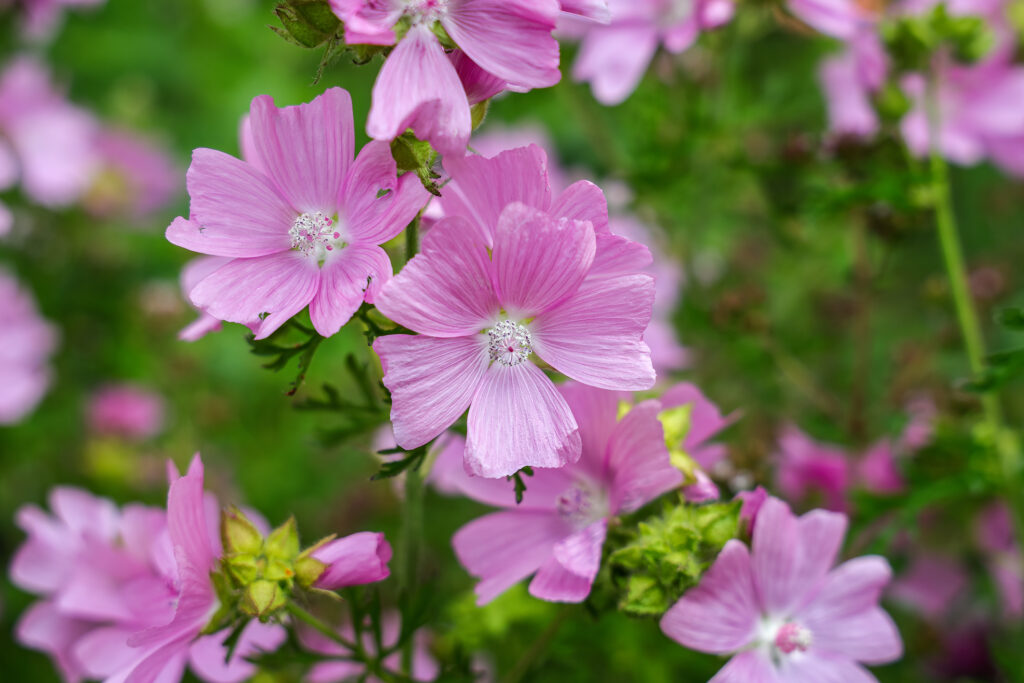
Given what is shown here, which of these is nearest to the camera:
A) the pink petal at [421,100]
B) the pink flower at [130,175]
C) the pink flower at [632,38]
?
the pink petal at [421,100]

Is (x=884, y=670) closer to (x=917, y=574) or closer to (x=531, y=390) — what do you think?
(x=917, y=574)

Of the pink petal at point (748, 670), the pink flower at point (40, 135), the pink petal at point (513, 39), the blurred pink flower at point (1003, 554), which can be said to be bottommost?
the pink flower at point (40, 135)

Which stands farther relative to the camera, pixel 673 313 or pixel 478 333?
pixel 673 313

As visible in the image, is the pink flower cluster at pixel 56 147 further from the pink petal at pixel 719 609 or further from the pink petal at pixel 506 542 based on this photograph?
the pink petal at pixel 719 609

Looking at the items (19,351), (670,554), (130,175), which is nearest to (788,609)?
(670,554)

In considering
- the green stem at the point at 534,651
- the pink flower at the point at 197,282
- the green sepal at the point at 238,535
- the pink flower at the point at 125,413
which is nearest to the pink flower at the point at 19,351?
the pink flower at the point at 125,413

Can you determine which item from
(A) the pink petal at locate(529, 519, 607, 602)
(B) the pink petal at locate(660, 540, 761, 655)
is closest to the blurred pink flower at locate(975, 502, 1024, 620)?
(B) the pink petal at locate(660, 540, 761, 655)

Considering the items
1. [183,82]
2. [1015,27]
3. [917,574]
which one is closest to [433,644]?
[917,574]
